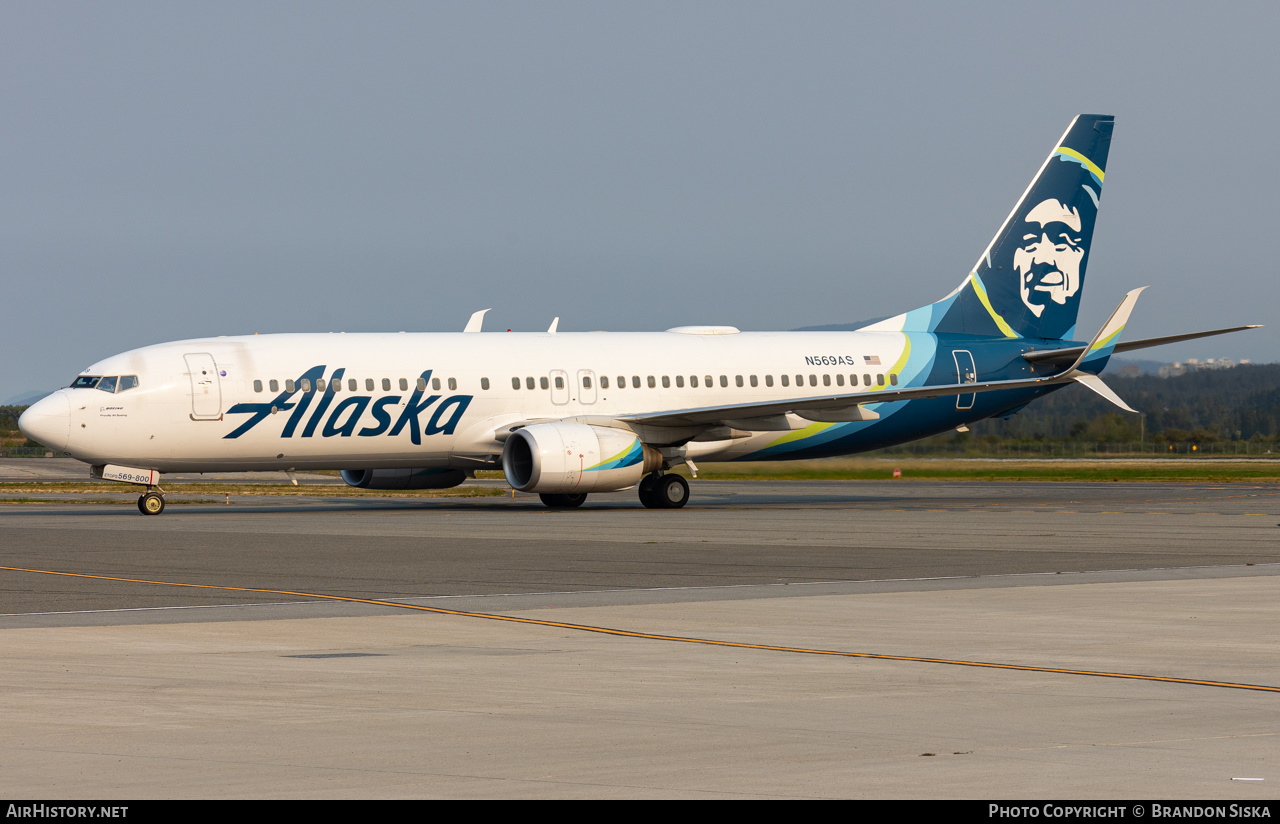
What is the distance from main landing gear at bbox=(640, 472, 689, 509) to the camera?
3347cm

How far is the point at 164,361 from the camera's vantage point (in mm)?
31062

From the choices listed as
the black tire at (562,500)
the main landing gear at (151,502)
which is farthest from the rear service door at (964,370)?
the main landing gear at (151,502)

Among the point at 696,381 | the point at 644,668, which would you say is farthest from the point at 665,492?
the point at 644,668

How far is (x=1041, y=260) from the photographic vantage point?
39156mm

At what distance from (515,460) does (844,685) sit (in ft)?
74.7

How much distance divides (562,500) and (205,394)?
27.4ft

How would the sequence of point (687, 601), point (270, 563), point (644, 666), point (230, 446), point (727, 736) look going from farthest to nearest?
point (230, 446) < point (270, 563) < point (687, 601) < point (644, 666) < point (727, 736)

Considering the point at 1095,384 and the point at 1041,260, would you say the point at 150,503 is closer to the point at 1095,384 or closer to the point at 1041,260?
the point at 1095,384

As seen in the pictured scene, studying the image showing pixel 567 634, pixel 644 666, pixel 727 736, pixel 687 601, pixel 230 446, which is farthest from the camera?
pixel 230 446

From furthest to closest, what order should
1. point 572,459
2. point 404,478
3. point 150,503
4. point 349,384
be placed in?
point 404,478, point 349,384, point 150,503, point 572,459

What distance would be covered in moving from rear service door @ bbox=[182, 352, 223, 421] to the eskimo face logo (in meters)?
20.1

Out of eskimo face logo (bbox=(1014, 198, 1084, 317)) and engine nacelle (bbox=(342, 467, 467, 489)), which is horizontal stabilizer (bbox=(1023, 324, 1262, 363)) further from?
engine nacelle (bbox=(342, 467, 467, 489))
